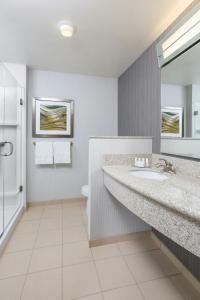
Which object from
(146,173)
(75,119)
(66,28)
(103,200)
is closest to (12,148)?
(75,119)

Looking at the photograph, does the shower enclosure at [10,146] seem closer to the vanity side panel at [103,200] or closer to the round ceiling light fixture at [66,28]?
the round ceiling light fixture at [66,28]

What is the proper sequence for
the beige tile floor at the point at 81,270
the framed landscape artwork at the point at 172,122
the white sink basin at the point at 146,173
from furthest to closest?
the framed landscape artwork at the point at 172,122
the white sink basin at the point at 146,173
the beige tile floor at the point at 81,270

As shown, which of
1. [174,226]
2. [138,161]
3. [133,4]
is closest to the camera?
[174,226]

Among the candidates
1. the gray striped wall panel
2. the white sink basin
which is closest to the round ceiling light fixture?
the gray striped wall panel

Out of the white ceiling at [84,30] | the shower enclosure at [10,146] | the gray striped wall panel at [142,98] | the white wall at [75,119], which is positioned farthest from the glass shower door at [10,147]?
the gray striped wall panel at [142,98]

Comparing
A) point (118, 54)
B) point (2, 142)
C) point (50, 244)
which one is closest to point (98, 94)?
point (118, 54)

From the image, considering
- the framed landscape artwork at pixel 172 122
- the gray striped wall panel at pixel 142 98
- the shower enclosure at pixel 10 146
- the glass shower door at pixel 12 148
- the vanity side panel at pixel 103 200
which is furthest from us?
the glass shower door at pixel 12 148

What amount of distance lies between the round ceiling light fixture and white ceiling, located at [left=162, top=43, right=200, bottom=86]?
1005 mm

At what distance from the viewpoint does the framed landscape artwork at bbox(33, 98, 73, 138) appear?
2578mm

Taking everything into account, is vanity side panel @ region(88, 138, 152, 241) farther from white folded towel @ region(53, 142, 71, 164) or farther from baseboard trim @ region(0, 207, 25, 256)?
white folded towel @ region(53, 142, 71, 164)

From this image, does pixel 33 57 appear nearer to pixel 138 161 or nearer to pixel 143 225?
pixel 138 161

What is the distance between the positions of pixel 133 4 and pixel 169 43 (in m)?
0.46

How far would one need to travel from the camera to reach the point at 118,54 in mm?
2076

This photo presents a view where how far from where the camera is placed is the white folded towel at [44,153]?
99.9 inches
